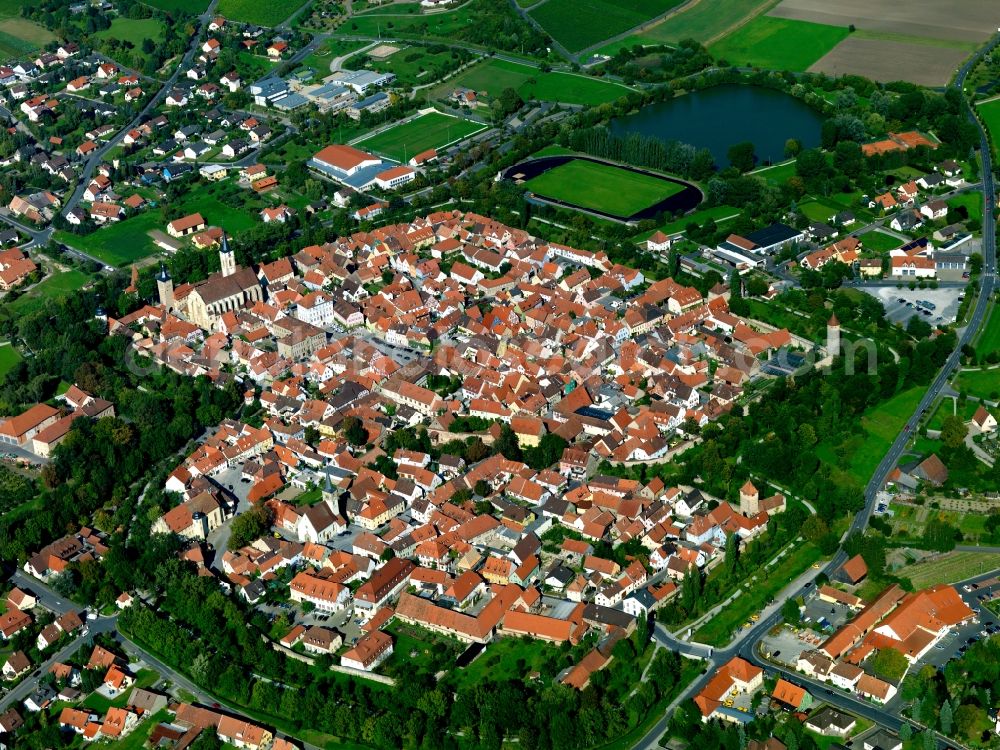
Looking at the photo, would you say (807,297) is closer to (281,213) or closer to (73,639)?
(281,213)

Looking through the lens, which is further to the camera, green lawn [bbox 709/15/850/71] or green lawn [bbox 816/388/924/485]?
green lawn [bbox 709/15/850/71]

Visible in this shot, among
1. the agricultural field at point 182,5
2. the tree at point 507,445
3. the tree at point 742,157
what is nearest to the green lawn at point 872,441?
the tree at point 507,445

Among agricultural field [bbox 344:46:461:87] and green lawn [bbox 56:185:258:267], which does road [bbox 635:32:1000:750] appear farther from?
agricultural field [bbox 344:46:461:87]

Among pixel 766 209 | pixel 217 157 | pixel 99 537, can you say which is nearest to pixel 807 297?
pixel 766 209

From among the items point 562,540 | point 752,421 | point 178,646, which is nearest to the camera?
point 178,646

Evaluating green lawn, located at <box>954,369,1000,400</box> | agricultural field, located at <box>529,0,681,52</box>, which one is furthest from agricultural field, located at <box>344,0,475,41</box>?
green lawn, located at <box>954,369,1000,400</box>

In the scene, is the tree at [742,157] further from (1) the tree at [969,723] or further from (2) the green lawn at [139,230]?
(1) the tree at [969,723]

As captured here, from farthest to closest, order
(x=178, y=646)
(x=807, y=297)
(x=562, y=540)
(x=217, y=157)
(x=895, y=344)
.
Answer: (x=217, y=157) → (x=807, y=297) → (x=895, y=344) → (x=562, y=540) → (x=178, y=646)
